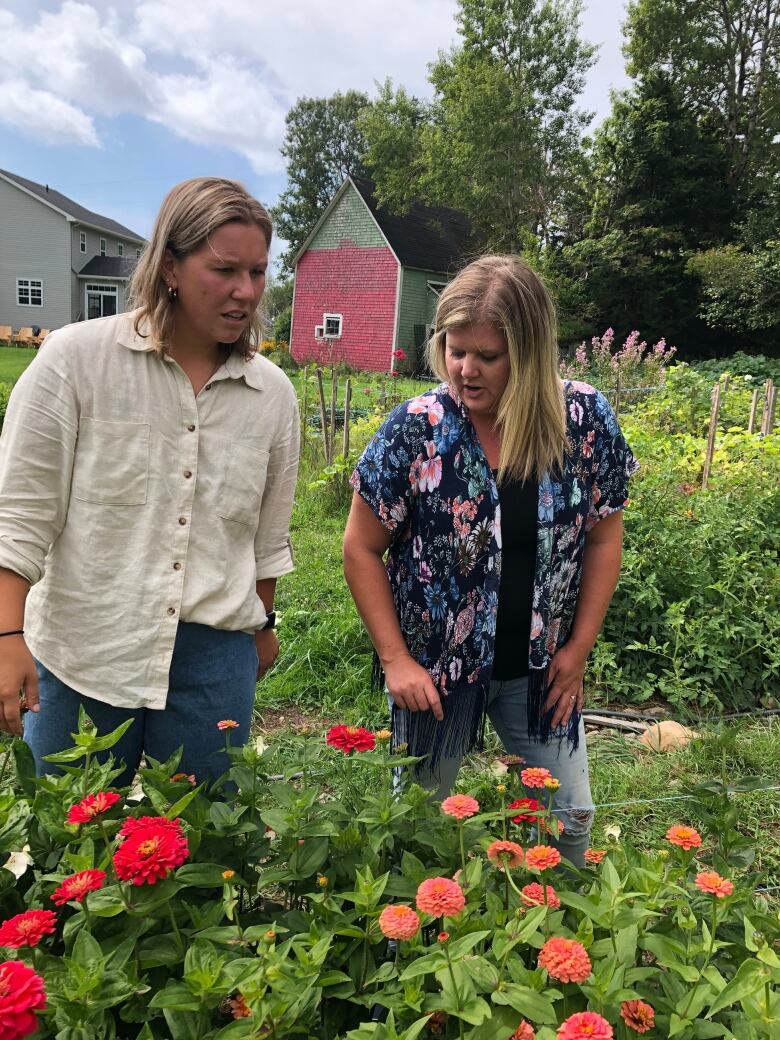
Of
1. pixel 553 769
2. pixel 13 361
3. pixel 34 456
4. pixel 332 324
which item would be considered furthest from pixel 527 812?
pixel 332 324

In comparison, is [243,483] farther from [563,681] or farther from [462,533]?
[563,681]

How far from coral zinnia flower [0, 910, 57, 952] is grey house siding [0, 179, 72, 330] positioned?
35.9m

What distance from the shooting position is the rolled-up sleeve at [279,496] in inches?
73.2

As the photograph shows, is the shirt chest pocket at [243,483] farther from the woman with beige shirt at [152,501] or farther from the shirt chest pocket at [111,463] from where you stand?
the shirt chest pocket at [111,463]

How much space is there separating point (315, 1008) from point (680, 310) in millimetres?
25296

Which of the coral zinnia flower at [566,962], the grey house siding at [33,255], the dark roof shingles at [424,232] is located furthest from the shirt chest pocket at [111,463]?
the grey house siding at [33,255]

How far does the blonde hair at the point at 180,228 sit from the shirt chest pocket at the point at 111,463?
19 cm

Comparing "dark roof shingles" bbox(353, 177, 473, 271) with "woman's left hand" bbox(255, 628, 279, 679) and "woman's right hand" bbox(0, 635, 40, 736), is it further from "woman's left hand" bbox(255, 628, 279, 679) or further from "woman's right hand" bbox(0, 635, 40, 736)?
"woman's right hand" bbox(0, 635, 40, 736)

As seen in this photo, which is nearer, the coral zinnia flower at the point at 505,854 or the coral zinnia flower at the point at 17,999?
the coral zinnia flower at the point at 17,999

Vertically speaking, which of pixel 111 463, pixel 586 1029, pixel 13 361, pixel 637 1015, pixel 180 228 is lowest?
pixel 13 361

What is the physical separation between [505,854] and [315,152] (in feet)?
148

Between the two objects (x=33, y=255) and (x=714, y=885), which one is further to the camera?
(x=33, y=255)

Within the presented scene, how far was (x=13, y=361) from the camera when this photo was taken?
2230cm

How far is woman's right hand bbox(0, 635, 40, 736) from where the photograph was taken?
58.8 inches
